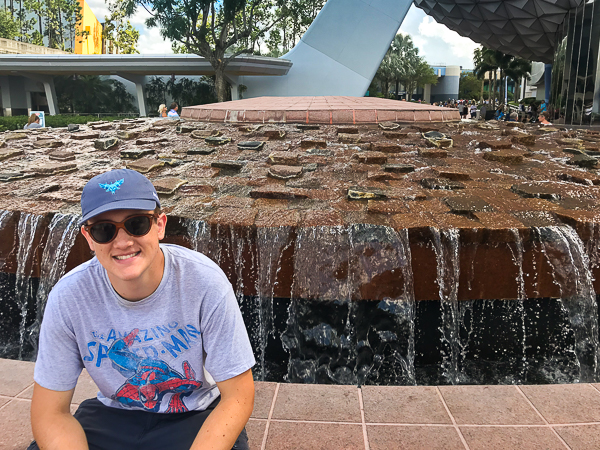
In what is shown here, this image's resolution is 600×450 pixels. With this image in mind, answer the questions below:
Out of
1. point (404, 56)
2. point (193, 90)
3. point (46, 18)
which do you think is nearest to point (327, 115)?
point (193, 90)

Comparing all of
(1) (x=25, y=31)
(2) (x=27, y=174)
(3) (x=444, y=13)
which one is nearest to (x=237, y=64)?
(3) (x=444, y=13)

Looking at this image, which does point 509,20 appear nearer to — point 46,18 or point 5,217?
point 5,217

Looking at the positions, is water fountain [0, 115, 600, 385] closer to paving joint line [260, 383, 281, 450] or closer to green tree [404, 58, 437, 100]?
paving joint line [260, 383, 281, 450]

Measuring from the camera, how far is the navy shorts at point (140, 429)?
1438mm

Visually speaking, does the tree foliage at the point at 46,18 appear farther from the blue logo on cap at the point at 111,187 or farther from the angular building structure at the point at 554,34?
the blue logo on cap at the point at 111,187

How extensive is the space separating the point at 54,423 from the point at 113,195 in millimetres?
701

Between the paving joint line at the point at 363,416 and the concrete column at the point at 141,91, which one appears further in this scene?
the concrete column at the point at 141,91

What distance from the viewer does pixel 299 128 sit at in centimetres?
593

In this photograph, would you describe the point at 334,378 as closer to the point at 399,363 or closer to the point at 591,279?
the point at 399,363

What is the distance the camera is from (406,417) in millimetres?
2094

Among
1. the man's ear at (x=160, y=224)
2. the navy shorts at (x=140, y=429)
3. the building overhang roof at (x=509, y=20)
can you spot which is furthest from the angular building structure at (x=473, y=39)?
the navy shorts at (x=140, y=429)

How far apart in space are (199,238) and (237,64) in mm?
21132

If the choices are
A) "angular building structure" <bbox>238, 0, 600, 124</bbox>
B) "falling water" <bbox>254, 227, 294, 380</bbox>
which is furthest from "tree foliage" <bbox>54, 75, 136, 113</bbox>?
"falling water" <bbox>254, 227, 294, 380</bbox>

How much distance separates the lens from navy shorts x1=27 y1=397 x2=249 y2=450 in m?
1.44
